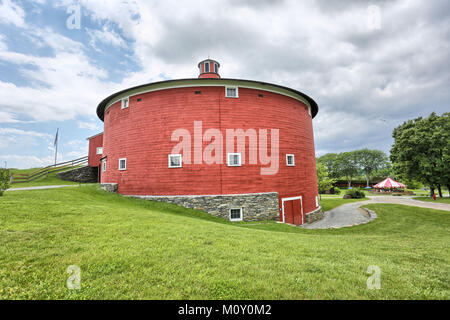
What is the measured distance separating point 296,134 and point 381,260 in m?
13.0

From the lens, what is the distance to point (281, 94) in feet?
52.7

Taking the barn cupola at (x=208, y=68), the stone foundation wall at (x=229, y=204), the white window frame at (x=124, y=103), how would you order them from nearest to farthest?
the stone foundation wall at (x=229, y=204)
the white window frame at (x=124, y=103)
the barn cupola at (x=208, y=68)

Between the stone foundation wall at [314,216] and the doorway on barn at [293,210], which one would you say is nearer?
the doorway on barn at [293,210]

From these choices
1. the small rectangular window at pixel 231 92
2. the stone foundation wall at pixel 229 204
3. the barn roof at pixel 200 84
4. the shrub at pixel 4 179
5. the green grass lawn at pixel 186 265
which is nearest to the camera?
the green grass lawn at pixel 186 265

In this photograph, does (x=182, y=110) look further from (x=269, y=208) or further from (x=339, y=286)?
(x=339, y=286)

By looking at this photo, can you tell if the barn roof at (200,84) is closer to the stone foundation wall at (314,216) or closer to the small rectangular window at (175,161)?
the small rectangular window at (175,161)

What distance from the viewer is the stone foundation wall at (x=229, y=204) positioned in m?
13.6

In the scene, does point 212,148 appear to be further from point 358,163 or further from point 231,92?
point 358,163

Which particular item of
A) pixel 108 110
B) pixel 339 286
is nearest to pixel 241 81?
pixel 108 110

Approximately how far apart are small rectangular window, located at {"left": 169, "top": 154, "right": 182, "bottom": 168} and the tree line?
62.8 m

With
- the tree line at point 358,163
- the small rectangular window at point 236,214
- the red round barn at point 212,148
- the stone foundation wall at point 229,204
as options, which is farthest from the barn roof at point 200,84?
the tree line at point 358,163

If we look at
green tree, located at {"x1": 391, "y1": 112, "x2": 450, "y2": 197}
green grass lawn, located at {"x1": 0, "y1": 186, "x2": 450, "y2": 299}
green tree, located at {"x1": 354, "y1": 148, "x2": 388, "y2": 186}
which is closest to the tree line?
green tree, located at {"x1": 354, "y1": 148, "x2": 388, "y2": 186}

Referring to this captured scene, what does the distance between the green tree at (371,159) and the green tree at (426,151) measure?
45.3 meters

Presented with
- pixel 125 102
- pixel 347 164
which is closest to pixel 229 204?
pixel 125 102
